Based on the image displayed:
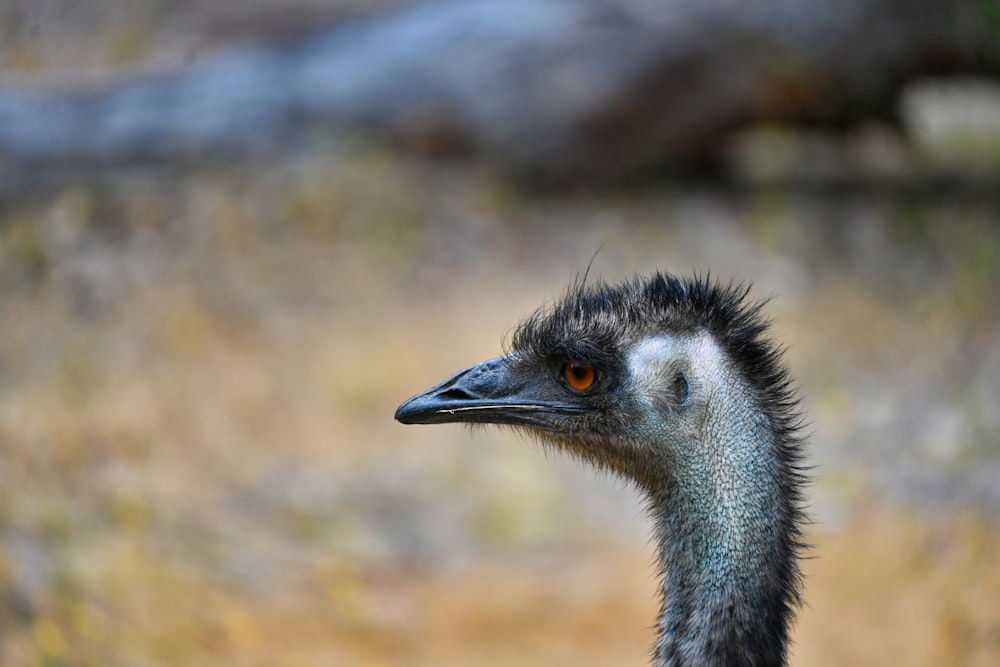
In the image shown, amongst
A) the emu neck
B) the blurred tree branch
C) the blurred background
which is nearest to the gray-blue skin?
the emu neck

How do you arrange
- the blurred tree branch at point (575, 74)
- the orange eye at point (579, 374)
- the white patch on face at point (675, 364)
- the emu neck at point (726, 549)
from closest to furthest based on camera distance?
the emu neck at point (726, 549), the white patch on face at point (675, 364), the orange eye at point (579, 374), the blurred tree branch at point (575, 74)

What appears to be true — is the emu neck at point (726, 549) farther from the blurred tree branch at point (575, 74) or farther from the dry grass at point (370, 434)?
the blurred tree branch at point (575, 74)

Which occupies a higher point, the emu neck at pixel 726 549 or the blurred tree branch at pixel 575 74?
the blurred tree branch at pixel 575 74

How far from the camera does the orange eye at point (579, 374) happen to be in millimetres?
3143

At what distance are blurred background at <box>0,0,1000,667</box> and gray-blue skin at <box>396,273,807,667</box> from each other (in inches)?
93.5

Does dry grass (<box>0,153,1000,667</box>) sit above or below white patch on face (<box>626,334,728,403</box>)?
above

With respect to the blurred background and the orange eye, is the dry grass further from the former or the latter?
the orange eye

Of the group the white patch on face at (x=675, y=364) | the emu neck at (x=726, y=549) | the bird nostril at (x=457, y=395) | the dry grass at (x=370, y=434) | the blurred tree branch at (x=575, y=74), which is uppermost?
the blurred tree branch at (x=575, y=74)

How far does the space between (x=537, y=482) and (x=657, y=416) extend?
146 inches

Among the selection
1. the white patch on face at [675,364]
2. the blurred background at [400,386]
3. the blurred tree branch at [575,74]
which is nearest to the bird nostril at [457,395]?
the white patch on face at [675,364]

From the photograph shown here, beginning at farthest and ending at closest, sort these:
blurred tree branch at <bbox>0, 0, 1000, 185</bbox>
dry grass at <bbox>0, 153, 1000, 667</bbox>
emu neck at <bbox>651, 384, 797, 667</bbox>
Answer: blurred tree branch at <bbox>0, 0, 1000, 185</bbox>
dry grass at <bbox>0, 153, 1000, 667</bbox>
emu neck at <bbox>651, 384, 797, 667</bbox>

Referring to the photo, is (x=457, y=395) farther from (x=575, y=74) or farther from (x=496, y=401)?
(x=575, y=74)

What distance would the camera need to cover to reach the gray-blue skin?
2.77 m

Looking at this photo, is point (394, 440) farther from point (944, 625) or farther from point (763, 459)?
point (763, 459)
